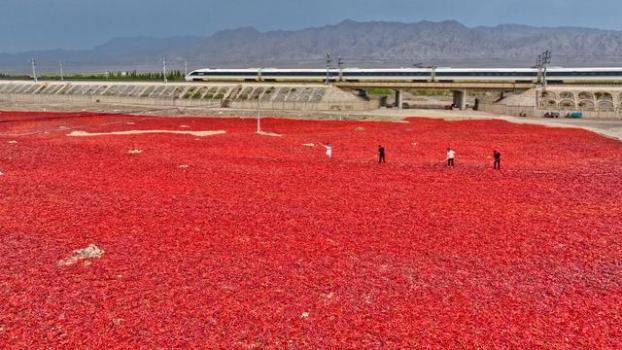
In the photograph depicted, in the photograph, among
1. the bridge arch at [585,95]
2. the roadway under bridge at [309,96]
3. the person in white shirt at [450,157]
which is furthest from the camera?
the bridge arch at [585,95]

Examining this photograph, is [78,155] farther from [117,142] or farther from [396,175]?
[396,175]

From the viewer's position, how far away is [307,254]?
16.8 metres

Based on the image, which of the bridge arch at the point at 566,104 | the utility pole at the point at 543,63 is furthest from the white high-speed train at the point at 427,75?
the bridge arch at the point at 566,104

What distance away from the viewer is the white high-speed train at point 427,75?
8888cm

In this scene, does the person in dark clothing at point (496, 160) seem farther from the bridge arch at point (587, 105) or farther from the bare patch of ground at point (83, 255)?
the bridge arch at point (587, 105)

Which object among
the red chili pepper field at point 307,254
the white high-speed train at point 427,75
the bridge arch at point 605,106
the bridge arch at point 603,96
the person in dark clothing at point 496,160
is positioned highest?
the white high-speed train at point 427,75

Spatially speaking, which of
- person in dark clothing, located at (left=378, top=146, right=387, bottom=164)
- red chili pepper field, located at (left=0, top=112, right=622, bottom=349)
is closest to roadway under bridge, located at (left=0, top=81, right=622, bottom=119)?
person in dark clothing, located at (left=378, top=146, right=387, bottom=164)

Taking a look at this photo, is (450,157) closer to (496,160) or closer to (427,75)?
(496,160)

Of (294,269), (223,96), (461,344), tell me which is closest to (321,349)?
(461,344)

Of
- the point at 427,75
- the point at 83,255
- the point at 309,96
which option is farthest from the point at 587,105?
the point at 83,255

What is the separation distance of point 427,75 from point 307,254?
87.8m

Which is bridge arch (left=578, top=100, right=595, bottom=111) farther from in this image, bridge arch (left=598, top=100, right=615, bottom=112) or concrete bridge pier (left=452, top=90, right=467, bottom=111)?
concrete bridge pier (left=452, top=90, right=467, bottom=111)

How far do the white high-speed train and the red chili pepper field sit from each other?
6475cm

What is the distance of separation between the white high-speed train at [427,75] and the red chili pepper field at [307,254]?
64749mm
